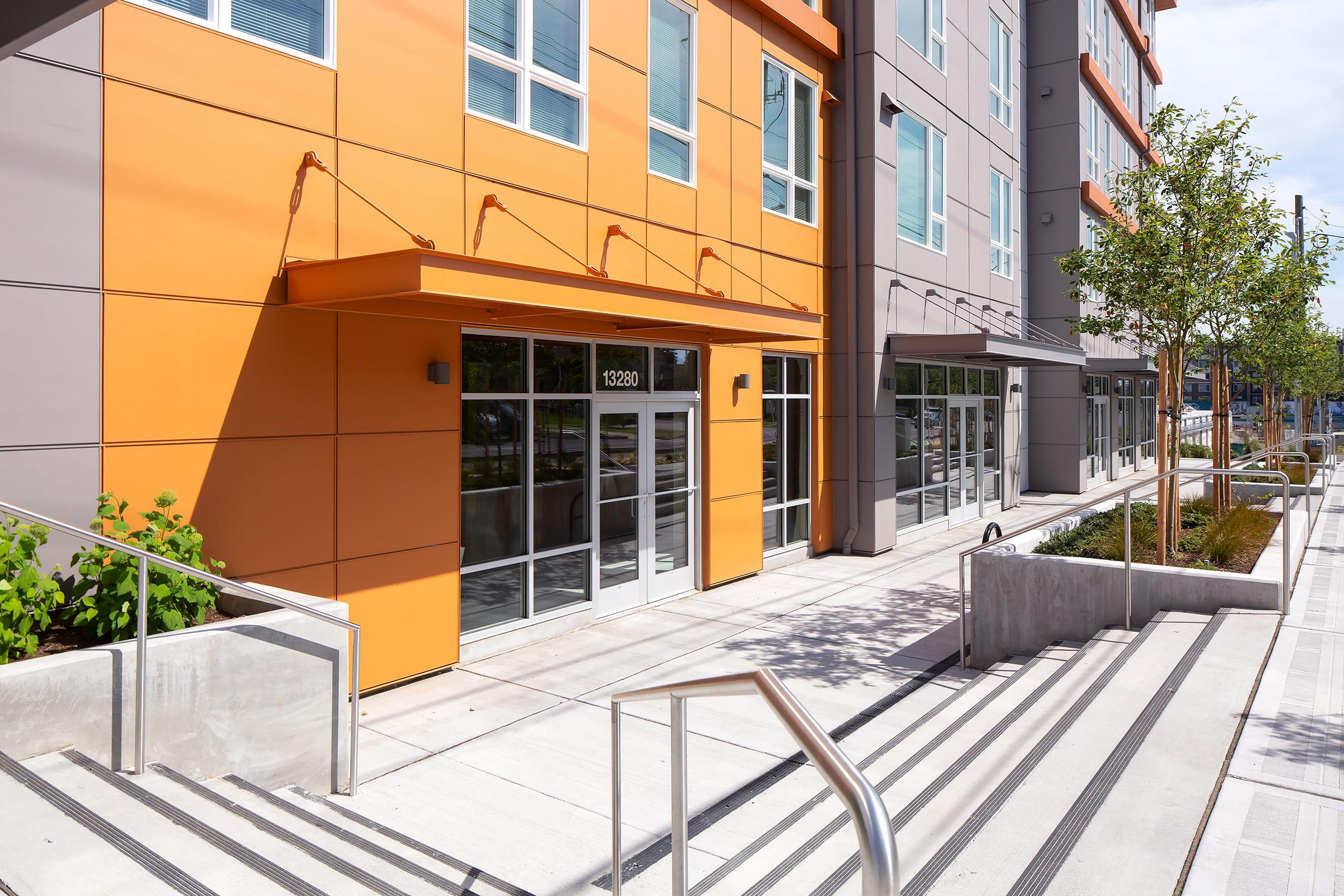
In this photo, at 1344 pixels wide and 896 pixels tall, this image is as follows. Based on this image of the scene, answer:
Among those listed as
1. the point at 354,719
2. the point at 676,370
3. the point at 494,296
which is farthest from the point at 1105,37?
the point at 354,719

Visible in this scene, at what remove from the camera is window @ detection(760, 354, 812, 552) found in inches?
526

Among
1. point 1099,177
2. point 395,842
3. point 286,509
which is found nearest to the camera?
point 395,842

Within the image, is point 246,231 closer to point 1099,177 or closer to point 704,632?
point 704,632

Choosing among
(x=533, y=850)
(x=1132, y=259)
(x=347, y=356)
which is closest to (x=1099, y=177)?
(x=1132, y=259)

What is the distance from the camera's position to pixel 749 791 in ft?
18.6

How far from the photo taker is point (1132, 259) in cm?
1095

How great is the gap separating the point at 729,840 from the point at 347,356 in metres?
4.79

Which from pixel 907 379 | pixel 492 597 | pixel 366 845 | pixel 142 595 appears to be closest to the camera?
pixel 366 845

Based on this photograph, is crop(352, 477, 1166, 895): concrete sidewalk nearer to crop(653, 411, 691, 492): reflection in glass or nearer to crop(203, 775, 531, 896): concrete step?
crop(203, 775, 531, 896): concrete step

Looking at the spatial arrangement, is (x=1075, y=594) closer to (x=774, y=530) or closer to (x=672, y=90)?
(x=774, y=530)

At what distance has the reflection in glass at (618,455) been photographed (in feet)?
33.2

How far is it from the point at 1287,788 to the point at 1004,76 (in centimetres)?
1942

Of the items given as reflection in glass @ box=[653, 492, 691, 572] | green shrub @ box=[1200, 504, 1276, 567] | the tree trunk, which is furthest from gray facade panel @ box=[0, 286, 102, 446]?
green shrub @ box=[1200, 504, 1276, 567]

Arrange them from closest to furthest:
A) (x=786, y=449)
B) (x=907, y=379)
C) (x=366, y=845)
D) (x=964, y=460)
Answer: (x=366, y=845) → (x=786, y=449) → (x=907, y=379) → (x=964, y=460)
